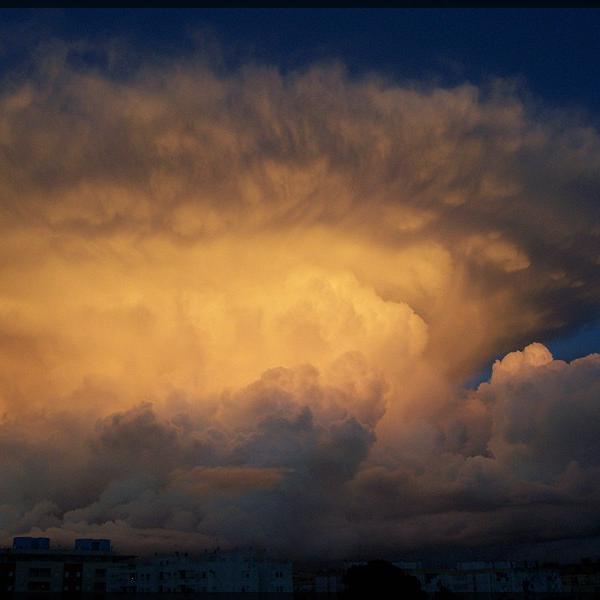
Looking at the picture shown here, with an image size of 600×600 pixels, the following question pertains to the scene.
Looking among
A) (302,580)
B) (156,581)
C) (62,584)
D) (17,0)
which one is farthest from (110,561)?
(17,0)

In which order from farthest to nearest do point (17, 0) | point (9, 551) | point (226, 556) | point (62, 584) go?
point (9, 551), point (62, 584), point (226, 556), point (17, 0)

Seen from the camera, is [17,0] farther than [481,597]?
No

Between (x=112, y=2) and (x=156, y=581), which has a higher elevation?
(x=112, y=2)

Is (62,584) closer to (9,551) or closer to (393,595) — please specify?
(9,551)

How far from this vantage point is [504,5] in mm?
23812

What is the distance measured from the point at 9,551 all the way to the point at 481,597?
105 m

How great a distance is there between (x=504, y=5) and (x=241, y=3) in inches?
338

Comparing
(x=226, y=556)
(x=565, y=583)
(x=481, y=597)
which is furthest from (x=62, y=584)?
(x=565, y=583)

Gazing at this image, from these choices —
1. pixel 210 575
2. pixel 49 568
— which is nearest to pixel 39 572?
pixel 49 568

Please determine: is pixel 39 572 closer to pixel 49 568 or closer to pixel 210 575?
pixel 49 568

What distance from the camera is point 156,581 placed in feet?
465

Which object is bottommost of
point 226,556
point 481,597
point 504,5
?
point 481,597

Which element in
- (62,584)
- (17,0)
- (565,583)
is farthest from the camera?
(565,583)

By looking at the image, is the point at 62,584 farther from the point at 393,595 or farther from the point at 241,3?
the point at 241,3
